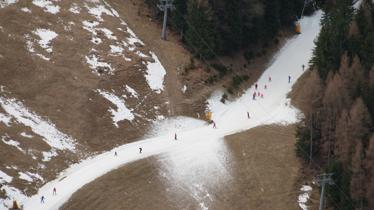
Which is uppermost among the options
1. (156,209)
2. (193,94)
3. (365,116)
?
(193,94)

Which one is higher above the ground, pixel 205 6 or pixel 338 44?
pixel 205 6

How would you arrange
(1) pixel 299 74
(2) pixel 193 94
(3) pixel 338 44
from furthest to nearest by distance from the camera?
(1) pixel 299 74 < (2) pixel 193 94 < (3) pixel 338 44

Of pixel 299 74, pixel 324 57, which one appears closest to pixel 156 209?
pixel 324 57

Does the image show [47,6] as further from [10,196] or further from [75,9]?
[10,196]

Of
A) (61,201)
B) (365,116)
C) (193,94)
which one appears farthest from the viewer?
(193,94)

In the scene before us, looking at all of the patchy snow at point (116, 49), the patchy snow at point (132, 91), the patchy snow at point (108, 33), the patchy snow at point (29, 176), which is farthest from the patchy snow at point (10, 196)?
the patchy snow at point (108, 33)

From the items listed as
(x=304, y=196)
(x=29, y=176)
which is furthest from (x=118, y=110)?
(x=304, y=196)

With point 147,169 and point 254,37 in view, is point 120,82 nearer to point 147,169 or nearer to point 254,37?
point 147,169
